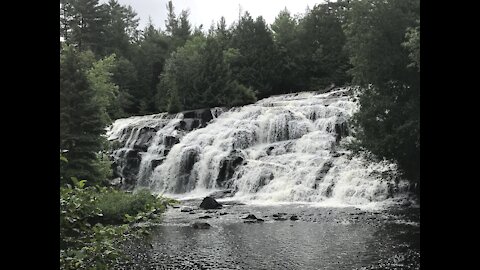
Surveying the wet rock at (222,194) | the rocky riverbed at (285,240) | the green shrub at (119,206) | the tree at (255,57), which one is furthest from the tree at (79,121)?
the tree at (255,57)

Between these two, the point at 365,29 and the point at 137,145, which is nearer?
the point at 365,29

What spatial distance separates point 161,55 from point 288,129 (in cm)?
2146

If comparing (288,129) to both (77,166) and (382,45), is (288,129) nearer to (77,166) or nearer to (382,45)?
(382,45)

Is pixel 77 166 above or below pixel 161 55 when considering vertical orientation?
below

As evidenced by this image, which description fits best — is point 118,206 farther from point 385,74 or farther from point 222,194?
point 385,74

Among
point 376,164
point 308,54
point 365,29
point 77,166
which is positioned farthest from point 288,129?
A: point 308,54

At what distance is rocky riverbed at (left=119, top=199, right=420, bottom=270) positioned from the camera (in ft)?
29.5

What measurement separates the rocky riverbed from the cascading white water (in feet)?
6.77

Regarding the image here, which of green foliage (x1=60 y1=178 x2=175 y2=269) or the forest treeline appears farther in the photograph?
the forest treeline

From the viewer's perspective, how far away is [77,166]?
49.0 ft

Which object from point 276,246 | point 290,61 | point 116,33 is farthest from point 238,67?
point 276,246

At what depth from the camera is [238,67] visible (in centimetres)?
3497

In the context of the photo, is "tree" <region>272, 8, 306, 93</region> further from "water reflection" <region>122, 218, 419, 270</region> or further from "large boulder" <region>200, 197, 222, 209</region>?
"water reflection" <region>122, 218, 419, 270</region>

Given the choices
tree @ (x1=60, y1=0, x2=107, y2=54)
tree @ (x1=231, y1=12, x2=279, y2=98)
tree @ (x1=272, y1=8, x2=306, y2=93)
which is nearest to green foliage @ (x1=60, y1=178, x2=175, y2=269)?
tree @ (x1=231, y1=12, x2=279, y2=98)
